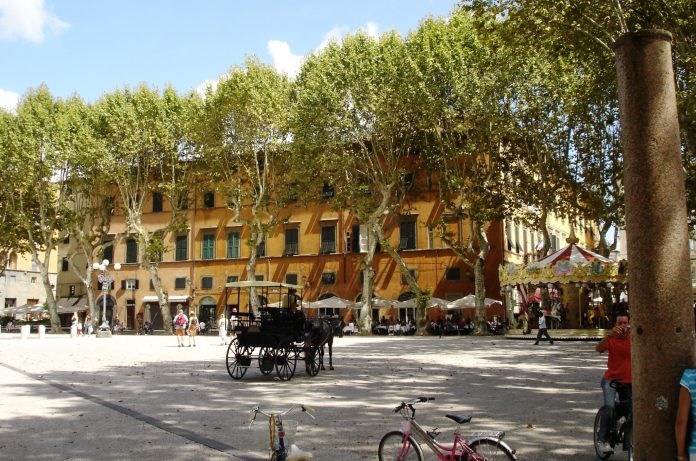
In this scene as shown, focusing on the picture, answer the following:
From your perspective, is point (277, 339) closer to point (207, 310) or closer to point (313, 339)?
point (313, 339)

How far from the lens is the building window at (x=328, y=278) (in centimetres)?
4675

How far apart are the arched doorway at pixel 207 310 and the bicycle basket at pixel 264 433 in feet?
138

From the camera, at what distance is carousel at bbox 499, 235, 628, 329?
102 ft

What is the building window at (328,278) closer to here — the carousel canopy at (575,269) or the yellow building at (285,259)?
the yellow building at (285,259)

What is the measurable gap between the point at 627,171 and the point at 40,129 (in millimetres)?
44839

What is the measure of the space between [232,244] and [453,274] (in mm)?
16688

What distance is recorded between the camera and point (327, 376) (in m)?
14.9

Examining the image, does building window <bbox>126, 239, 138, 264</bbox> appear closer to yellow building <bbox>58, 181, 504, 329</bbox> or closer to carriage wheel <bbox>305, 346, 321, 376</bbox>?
yellow building <bbox>58, 181, 504, 329</bbox>

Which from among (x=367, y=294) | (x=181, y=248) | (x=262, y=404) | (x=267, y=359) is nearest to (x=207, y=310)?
(x=181, y=248)

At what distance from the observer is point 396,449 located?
5.99 metres

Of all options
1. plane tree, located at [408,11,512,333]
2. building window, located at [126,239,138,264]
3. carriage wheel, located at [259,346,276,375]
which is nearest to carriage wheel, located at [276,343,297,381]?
carriage wheel, located at [259,346,276,375]

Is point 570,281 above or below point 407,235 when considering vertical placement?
below

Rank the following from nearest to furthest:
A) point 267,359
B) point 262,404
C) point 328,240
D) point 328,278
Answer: point 262,404, point 267,359, point 328,278, point 328,240

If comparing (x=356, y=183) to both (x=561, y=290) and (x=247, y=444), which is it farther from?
(x=247, y=444)
